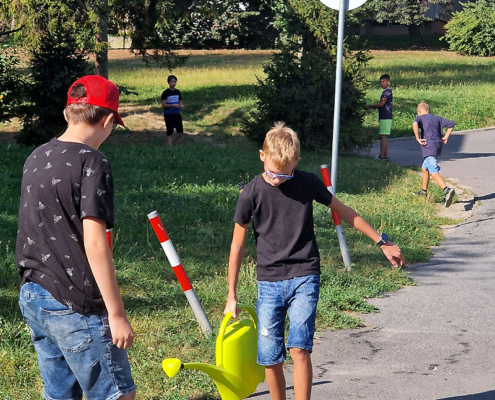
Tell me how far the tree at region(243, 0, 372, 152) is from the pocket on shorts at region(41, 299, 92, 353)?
13.3m

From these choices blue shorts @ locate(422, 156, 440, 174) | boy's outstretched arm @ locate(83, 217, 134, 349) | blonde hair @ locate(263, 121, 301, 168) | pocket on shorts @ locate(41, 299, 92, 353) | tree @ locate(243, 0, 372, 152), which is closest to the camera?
boy's outstretched arm @ locate(83, 217, 134, 349)

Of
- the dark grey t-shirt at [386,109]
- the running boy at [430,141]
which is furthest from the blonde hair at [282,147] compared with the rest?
the dark grey t-shirt at [386,109]

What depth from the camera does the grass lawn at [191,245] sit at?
193 inches

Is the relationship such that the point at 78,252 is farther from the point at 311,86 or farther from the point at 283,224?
the point at 311,86

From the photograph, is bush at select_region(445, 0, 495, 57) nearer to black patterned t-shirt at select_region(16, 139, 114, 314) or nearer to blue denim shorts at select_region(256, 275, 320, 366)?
blue denim shorts at select_region(256, 275, 320, 366)

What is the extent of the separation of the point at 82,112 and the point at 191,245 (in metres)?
5.17

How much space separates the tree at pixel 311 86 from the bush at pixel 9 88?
534cm

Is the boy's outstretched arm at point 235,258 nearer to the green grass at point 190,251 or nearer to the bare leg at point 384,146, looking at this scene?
the green grass at point 190,251

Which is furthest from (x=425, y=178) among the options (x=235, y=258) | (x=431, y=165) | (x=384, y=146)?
(x=235, y=258)

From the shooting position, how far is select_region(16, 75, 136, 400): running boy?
2.70m

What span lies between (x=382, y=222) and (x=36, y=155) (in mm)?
6711

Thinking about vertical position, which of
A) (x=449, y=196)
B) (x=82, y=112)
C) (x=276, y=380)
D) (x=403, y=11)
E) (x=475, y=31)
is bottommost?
(x=449, y=196)

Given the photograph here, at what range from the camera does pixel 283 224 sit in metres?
3.92

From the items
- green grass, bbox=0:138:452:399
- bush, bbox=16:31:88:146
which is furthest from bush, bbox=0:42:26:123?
green grass, bbox=0:138:452:399
